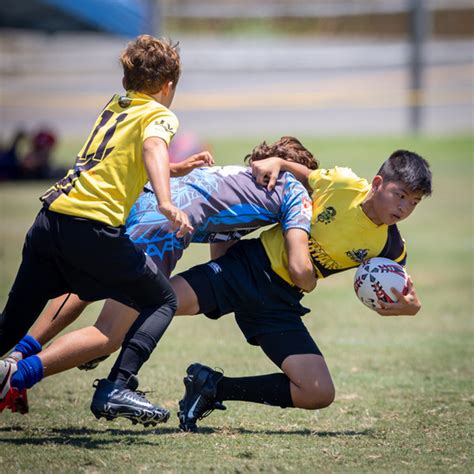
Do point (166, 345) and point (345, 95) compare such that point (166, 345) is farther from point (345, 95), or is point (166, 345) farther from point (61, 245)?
point (345, 95)

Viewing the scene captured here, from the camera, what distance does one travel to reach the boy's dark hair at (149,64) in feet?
15.0

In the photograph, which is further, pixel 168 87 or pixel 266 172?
pixel 266 172

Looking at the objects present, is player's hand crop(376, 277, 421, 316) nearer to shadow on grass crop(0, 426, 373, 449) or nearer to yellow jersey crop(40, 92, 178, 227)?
shadow on grass crop(0, 426, 373, 449)

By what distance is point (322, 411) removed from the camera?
5484 millimetres

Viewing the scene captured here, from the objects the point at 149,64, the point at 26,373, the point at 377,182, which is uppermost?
the point at 149,64

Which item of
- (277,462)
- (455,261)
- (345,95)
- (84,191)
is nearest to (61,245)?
(84,191)

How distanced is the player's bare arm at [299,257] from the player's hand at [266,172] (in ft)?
1.03

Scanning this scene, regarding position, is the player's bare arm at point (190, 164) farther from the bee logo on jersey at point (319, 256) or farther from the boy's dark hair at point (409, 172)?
the boy's dark hair at point (409, 172)

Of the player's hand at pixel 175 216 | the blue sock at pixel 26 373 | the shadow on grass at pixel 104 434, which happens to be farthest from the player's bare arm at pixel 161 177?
the shadow on grass at pixel 104 434

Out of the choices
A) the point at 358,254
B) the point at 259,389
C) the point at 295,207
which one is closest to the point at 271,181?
the point at 295,207

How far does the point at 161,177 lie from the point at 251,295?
3.51 feet

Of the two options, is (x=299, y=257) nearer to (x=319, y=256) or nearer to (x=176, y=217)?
(x=319, y=256)

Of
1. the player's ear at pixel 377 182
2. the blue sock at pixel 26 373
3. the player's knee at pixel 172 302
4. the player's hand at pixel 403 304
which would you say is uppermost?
the player's ear at pixel 377 182

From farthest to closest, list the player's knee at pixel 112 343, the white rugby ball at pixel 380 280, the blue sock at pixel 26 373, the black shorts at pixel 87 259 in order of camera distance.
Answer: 1. the white rugby ball at pixel 380 280
2. the player's knee at pixel 112 343
3. the blue sock at pixel 26 373
4. the black shorts at pixel 87 259
